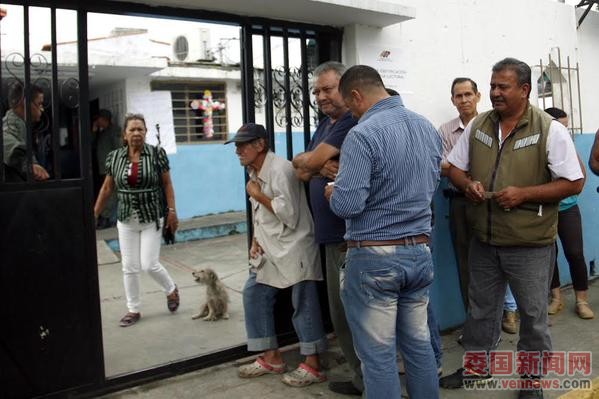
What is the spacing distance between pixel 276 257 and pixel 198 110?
7980 millimetres

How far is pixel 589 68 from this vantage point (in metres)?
6.35

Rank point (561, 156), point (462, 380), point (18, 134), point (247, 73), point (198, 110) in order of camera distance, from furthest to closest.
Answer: point (198, 110)
point (247, 73)
point (462, 380)
point (18, 134)
point (561, 156)

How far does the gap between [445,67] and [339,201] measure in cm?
269

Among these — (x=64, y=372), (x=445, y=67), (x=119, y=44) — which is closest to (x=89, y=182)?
(x=64, y=372)

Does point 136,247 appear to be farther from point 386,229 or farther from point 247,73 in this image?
point 386,229

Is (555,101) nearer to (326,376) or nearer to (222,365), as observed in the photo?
(326,376)

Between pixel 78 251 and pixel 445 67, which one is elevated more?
pixel 445 67

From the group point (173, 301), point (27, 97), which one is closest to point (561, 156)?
point (27, 97)

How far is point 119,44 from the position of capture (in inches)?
368

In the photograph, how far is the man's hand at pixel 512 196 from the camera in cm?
308

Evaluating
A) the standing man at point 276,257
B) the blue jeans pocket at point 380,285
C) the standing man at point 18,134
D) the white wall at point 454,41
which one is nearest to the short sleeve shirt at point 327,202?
the standing man at point 276,257

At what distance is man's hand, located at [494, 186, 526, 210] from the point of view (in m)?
3.08

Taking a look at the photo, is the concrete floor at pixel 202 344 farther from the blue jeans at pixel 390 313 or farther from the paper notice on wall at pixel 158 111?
the paper notice on wall at pixel 158 111

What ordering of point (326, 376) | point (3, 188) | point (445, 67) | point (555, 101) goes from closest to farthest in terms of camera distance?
1. point (3, 188)
2. point (326, 376)
3. point (445, 67)
4. point (555, 101)
